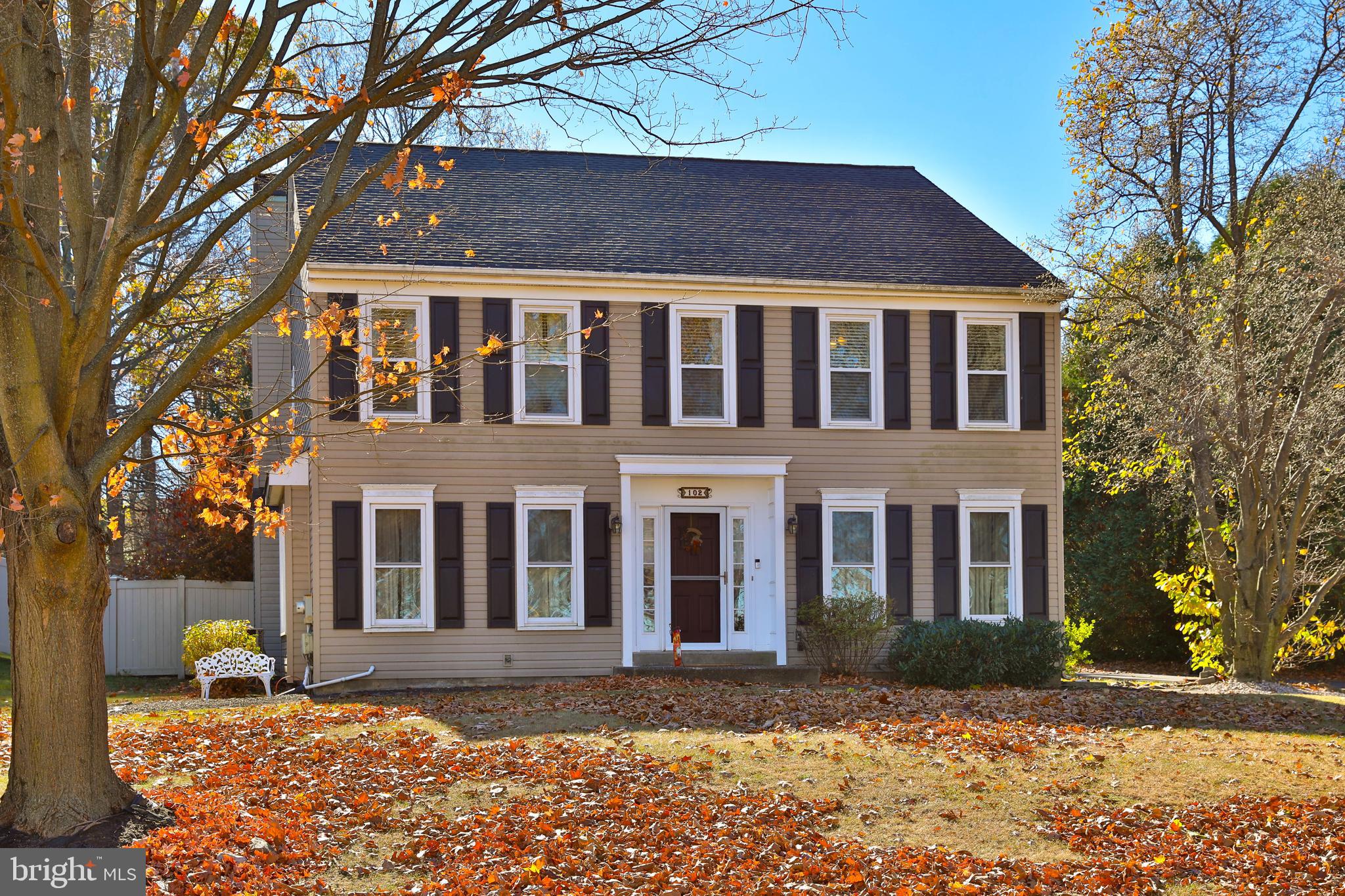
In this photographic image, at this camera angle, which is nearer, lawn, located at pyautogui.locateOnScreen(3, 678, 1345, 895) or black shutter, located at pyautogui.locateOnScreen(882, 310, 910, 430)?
lawn, located at pyautogui.locateOnScreen(3, 678, 1345, 895)

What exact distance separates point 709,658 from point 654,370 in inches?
160

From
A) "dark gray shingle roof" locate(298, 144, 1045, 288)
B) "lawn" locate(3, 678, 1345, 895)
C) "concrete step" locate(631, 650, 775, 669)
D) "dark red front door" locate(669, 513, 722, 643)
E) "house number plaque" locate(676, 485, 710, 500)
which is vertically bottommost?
"concrete step" locate(631, 650, 775, 669)

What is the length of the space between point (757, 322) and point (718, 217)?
2487 mm

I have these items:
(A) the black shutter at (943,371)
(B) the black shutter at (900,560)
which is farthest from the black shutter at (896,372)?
(B) the black shutter at (900,560)

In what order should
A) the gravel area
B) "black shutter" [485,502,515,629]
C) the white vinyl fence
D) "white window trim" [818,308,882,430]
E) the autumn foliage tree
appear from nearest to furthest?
1. the autumn foliage tree
2. the gravel area
3. "black shutter" [485,502,515,629]
4. "white window trim" [818,308,882,430]
5. the white vinyl fence

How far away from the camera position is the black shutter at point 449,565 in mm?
16453

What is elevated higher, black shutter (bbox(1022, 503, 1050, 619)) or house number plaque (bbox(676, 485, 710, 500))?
house number plaque (bbox(676, 485, 710, 500))

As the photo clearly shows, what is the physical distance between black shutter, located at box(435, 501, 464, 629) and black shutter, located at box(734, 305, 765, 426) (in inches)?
165

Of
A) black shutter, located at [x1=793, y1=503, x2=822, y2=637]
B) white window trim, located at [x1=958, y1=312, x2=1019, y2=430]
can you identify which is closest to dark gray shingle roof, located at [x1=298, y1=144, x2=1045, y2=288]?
white window trim, located at [x1=958, y1=312, x2=1019, y2=430]

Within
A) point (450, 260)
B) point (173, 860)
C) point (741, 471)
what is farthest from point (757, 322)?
point (173, 860)

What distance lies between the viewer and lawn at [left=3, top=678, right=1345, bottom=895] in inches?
276

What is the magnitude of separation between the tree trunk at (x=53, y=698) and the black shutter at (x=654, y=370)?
10.8 meters

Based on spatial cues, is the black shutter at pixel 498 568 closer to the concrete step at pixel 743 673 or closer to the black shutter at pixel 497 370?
the black shutter at pixel 497 370

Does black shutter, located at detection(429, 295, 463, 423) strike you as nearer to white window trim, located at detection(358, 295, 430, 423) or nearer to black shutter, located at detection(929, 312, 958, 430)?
white window trim, located at detection(358, 295, 430, 423)
